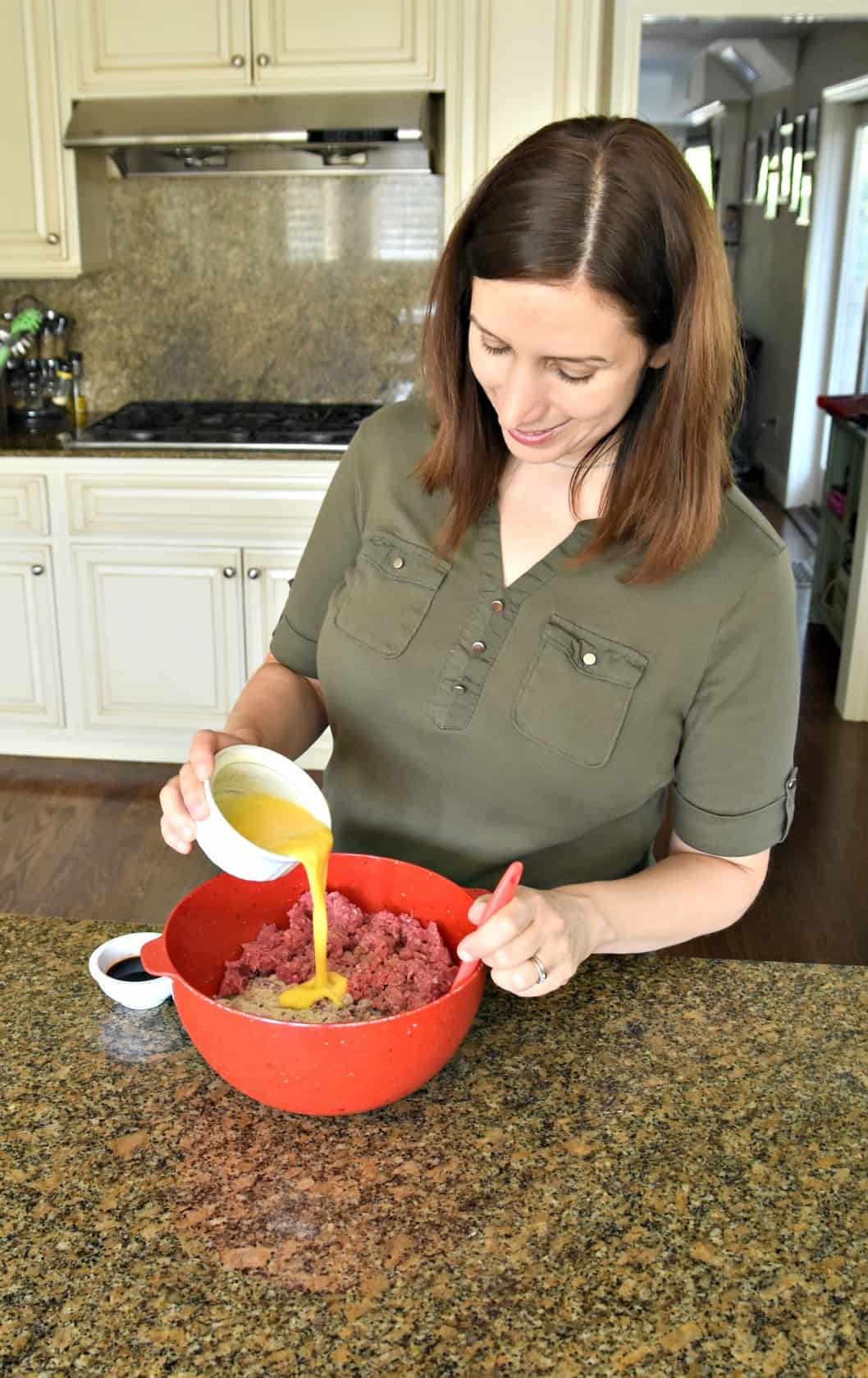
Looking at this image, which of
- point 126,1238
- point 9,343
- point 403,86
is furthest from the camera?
point 9,343

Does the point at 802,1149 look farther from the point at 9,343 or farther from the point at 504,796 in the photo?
the point at 9,343

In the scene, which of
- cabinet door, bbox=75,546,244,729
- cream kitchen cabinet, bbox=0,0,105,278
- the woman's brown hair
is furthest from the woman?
cream kitchen cabinet, bbox=0,0,105,278

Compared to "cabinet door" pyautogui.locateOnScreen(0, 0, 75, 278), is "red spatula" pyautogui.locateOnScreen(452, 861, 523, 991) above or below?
below

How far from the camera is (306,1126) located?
0.93 meters

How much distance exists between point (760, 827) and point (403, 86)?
258 centimetres

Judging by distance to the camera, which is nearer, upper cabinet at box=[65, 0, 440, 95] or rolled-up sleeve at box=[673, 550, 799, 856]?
rolled-up sleeve at box=[673, 550, 799, 856]

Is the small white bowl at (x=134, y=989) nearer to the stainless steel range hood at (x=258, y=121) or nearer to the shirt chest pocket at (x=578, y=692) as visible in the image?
the shirt chest pocket at (x=578, y=692)

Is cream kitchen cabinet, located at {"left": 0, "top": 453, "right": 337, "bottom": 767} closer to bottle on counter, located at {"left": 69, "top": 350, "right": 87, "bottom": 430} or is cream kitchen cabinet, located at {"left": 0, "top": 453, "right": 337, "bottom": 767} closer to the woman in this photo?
bottle on counter, located at {"left": 69, "top": 350, "right": 87, "bottom": 430}

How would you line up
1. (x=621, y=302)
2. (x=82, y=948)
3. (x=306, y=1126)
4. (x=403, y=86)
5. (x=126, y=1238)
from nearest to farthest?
(x=126, y=1238), (x=306, y=1126), (x=621, y=302), (x=82, y=948), (x=403, y=86)

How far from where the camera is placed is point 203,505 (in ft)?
11.0

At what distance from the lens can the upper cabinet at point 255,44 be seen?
3139mm

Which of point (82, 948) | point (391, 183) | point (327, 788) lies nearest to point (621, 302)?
point (327, 788)

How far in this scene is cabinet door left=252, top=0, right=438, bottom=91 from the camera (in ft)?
10.3

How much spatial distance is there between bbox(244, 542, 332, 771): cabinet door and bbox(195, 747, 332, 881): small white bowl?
231cm
